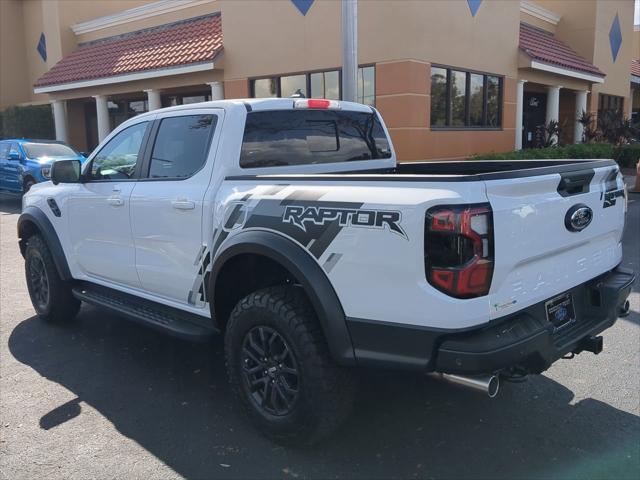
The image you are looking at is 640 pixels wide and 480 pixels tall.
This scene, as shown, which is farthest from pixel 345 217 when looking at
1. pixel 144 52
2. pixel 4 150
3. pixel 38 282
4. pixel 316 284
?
pixel 144 52

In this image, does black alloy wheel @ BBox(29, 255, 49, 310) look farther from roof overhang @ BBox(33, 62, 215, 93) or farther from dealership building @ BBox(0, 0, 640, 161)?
roof overhang @ BBox(33, 62, 215, 93)

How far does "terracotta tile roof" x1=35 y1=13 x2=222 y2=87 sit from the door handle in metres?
12.1

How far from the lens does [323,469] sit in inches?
127

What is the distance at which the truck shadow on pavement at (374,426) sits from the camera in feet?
10.6

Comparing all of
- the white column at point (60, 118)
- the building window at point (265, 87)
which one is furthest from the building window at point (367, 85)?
the white column at point (60, 118)

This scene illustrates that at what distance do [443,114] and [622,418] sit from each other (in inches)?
430

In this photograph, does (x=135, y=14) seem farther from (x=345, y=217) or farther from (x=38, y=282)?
(x=345, y=217)

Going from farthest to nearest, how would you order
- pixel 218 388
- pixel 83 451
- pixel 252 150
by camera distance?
pixel 218 388 → pixel 252 150 → pixel 83 451

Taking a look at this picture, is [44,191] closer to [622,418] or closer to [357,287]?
[357,287]

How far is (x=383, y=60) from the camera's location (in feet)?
41.7

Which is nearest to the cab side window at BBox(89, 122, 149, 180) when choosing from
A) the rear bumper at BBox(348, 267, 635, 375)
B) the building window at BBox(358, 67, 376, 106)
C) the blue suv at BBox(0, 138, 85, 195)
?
the rear bumper at BBox(348, 267, 635, 375)

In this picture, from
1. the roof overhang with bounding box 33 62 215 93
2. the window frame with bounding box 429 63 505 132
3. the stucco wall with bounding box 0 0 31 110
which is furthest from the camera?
the stucco wall with bounding box 0 0 31 110

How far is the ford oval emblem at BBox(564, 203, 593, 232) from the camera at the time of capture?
3.14m

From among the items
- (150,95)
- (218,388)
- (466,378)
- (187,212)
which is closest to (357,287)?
(466,378)
